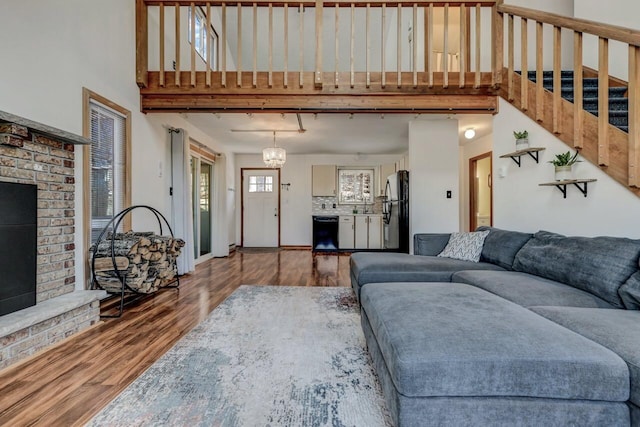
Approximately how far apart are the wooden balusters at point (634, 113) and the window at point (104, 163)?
4333 mm

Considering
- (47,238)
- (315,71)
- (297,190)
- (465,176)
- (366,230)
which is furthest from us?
(297,190)

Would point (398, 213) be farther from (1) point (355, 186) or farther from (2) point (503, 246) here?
(1) point (355, 186)

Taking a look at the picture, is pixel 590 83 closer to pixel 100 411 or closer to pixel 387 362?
pixel 387 362

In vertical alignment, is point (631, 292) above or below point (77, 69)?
below

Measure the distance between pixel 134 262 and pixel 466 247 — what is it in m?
3.28

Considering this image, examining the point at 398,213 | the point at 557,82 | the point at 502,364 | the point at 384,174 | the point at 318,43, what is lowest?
the point at 502,364

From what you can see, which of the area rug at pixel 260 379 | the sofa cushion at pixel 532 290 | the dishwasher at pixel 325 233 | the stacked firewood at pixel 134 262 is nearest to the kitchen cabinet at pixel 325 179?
the dishwasher at pixel 325 233

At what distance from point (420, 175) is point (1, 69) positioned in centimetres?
478

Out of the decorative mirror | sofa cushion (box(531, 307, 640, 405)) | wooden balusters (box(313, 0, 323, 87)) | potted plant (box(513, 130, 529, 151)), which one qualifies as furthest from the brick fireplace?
the decorative mirror

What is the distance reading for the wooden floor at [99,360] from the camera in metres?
1.58

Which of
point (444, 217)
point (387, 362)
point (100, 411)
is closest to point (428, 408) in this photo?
point (387, 362)

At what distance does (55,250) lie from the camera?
2.53m

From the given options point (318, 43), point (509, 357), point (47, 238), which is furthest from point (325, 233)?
point (509, 357)

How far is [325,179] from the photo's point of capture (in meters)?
8.07
